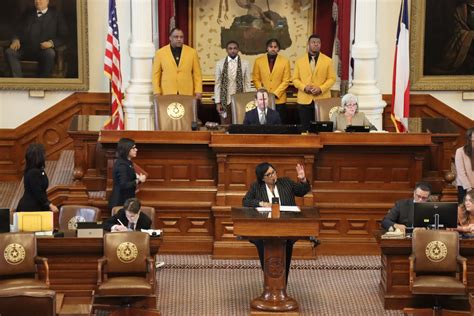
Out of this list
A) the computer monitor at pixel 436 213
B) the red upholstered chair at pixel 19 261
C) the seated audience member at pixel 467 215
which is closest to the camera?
the red upholstered chair at pixel 19 261

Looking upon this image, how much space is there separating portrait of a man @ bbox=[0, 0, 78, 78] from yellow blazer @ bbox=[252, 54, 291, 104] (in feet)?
10.6

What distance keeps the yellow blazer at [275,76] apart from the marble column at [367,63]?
1.09 metres

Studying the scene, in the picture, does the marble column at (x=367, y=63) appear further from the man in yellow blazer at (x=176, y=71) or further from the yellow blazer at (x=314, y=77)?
the man in yellow blazer at (x=176, y=71)

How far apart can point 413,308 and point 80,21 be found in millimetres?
8480

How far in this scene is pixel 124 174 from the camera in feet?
44.0

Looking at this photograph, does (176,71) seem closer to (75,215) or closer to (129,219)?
(75,215)

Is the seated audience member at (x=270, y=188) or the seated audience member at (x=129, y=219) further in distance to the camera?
the seated audience member at (x=270, y=188)

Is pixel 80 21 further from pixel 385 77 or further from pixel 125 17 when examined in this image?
pixel 385 77

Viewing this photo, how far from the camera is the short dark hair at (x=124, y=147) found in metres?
13.4

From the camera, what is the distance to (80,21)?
18.3 m

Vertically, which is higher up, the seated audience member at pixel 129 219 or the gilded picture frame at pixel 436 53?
the gilded picture frame at pixel 436 53

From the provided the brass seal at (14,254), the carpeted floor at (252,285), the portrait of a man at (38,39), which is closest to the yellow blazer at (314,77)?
the carpeted floor at (252,285)

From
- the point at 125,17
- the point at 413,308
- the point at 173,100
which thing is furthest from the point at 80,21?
the point at 413,308

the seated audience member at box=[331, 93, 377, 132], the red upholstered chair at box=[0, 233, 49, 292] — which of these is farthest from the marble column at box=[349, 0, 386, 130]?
the red upholstered chair at box=[0, 233, 49, 292]
